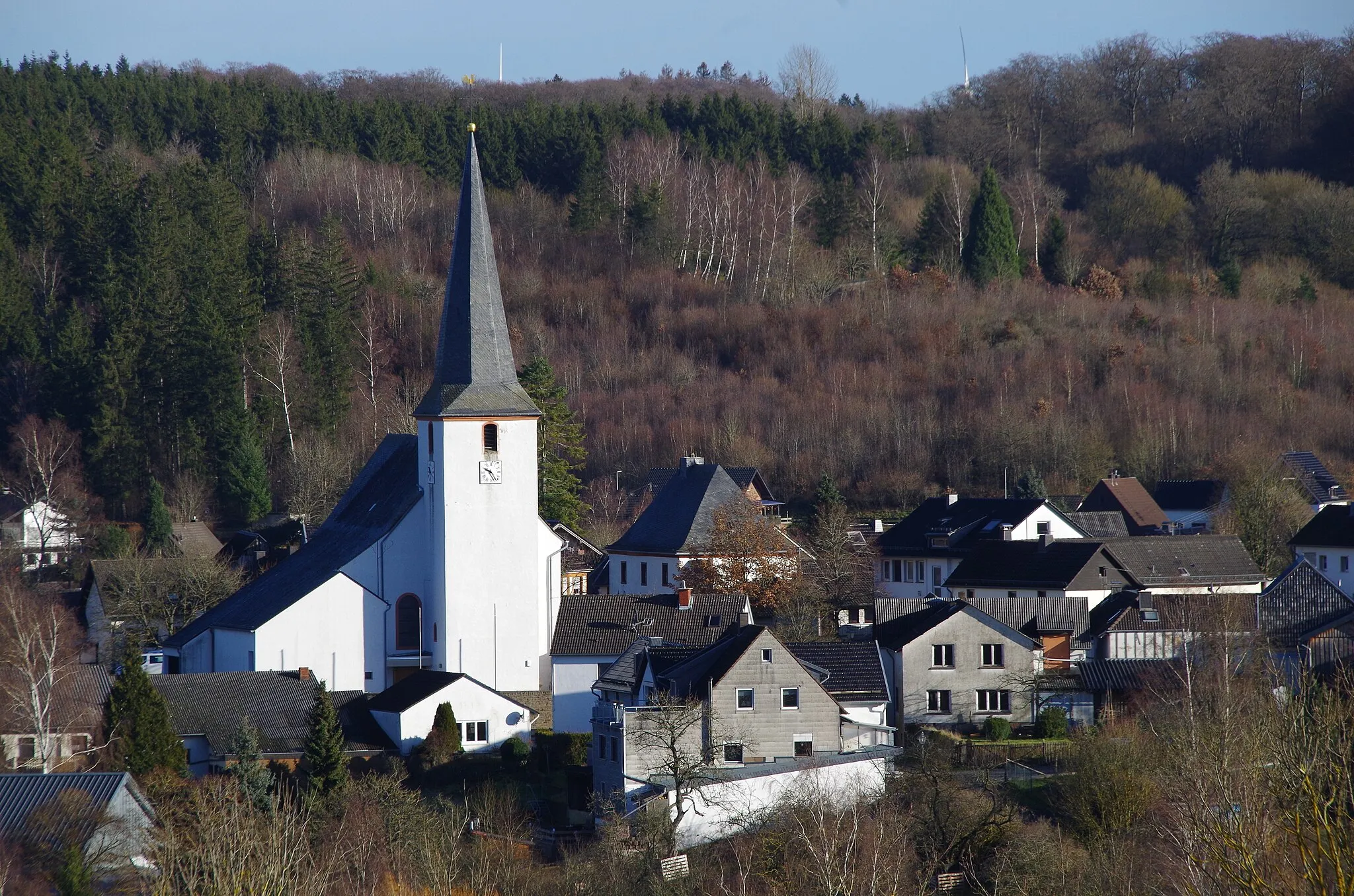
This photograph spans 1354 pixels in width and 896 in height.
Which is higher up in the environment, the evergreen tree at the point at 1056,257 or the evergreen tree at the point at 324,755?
the evergreen tree at the point at 1056,257

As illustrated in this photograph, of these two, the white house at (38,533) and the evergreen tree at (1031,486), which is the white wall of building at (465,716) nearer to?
the white house at (38,533)

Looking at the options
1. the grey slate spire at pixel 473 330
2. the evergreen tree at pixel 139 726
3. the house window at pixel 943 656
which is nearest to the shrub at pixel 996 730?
the house window at pixel 943 656

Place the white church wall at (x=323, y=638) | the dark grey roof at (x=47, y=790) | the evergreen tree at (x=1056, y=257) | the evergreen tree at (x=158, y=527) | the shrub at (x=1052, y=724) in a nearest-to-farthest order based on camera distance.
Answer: the dark grey roof at (x=47, y=790) < the shrub at (x=1052, y=724) < the white church wall at (x=323, y=638) < the evergreen tree at (x=158, y=527) < the evergreen tree at (x=1056, y=257)

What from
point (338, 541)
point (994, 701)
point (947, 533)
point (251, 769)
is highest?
point (947, 533)

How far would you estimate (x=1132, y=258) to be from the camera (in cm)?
8750

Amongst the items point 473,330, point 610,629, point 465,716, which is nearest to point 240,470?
point 473,330

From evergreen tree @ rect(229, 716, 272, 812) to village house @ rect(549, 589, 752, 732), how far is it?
21.5 ft

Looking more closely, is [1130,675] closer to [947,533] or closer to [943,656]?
[943,656]

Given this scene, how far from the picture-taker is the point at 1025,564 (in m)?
49.0

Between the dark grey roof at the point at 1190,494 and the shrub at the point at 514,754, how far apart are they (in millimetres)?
33060

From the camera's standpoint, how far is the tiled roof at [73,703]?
33.2 meters

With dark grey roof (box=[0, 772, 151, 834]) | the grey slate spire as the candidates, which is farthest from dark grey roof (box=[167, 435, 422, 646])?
dark grey roof (box=[0, 772, 151, 834])

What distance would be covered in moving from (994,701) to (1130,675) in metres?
2.87

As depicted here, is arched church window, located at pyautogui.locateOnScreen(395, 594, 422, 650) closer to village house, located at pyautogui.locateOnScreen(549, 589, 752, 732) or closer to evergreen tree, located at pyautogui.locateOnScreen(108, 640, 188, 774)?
village house, located at pyautogui.locateOnScreen(549, 589, 752, 732)
